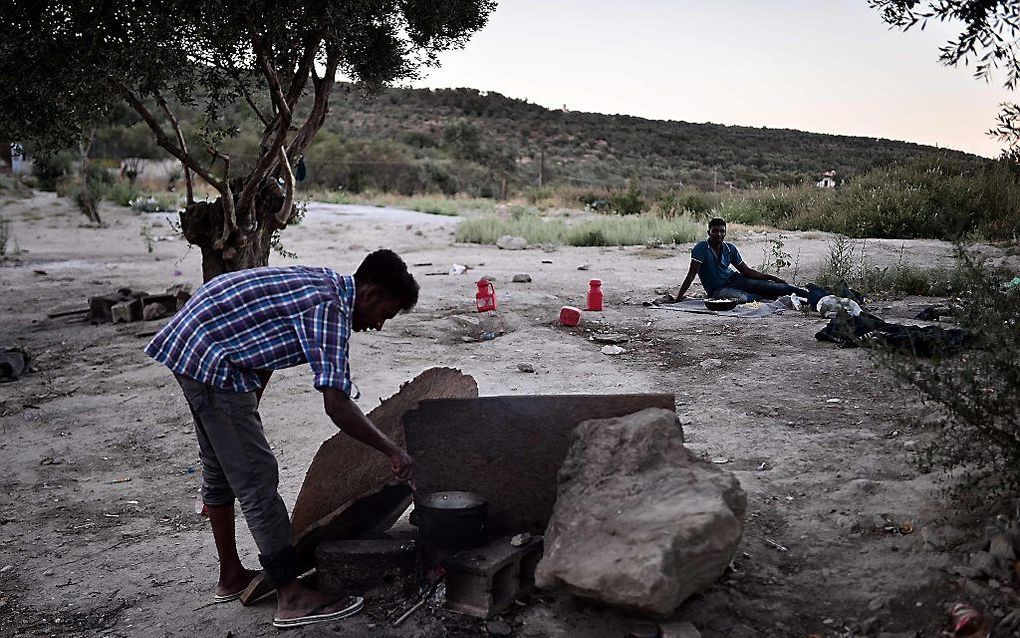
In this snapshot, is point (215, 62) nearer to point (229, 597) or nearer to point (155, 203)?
point (229, 597)

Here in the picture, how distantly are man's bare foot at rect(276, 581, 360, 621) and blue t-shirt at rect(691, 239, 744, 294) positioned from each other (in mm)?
7308

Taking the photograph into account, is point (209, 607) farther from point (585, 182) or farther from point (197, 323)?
point (585, 182)

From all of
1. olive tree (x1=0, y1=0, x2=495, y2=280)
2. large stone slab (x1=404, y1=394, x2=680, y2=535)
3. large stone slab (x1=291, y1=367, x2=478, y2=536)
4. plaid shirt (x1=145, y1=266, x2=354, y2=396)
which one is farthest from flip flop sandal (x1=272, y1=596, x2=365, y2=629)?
olive tree (x1=0, y1=0, x2=495, y2=280)

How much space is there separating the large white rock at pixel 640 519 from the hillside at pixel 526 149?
3092 cm

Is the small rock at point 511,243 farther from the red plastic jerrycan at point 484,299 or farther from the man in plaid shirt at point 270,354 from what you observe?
the man in plaid shirt at point 270,354

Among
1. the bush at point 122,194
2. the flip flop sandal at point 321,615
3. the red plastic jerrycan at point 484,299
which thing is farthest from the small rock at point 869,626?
the bush at point 122,194

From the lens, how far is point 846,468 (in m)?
4.73

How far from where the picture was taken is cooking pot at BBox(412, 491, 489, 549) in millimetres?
3559

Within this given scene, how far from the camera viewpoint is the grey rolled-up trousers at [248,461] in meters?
3.32

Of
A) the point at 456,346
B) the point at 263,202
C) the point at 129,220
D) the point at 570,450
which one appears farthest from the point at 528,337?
the point at 129,220

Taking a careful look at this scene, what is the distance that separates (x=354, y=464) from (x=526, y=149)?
49257mm

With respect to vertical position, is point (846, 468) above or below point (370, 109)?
below

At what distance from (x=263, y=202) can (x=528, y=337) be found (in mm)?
2995

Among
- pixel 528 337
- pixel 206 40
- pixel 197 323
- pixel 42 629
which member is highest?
pixel 206 40
